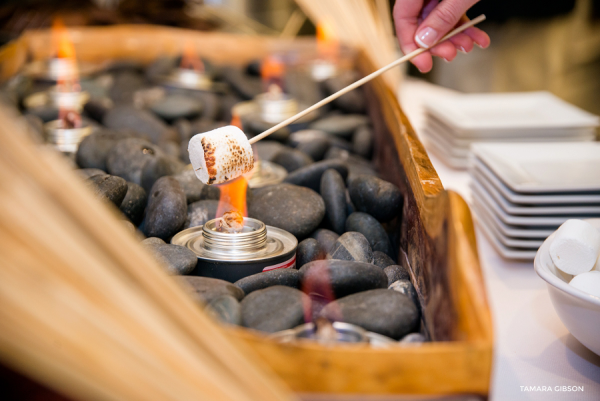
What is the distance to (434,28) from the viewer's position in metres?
1.19

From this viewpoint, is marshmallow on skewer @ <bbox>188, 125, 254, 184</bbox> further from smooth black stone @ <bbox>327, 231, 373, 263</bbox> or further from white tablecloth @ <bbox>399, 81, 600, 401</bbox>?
white tablecloth @ <bbox>399, 81, 600, 401</bbox>

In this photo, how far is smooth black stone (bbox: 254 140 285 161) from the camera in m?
1.66

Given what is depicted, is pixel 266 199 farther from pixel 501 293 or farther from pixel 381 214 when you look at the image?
pixel 501 293

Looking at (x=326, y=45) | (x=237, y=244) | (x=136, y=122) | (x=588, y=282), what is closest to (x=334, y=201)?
(x=237, y=244)

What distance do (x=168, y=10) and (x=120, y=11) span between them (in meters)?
0.34

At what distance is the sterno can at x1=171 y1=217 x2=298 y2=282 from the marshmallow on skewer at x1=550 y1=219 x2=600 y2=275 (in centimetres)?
43

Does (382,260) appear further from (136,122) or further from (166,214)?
(136,122)

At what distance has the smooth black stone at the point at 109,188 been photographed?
3.42 ft

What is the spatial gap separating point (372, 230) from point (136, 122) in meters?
1.11

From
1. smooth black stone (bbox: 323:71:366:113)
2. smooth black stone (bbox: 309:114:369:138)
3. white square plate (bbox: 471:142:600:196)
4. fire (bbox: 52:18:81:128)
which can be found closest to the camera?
white square plate (bbox: 471:142:600:196)

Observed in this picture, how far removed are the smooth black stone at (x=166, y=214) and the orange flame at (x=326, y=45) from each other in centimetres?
198

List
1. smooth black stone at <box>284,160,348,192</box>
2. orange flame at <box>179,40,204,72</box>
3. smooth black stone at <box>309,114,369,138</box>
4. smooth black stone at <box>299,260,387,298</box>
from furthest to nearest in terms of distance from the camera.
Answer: orange flame at <box>179,40,204,72</box> < smooth black stone at <box>309,114,369,138</box> < smooth black stone at <box>284,160,348,192</box> < smooth black stone at <box>299,260,387,298</box>

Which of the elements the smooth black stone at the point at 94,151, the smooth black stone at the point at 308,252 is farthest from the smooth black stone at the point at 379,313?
the smooth black stone at the point at 94,151

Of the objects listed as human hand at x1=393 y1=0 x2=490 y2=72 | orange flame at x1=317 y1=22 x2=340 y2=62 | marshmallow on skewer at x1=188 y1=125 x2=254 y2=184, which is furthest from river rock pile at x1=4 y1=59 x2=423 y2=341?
orange flame at x1=317 y1=22 x2=340 y2=62
